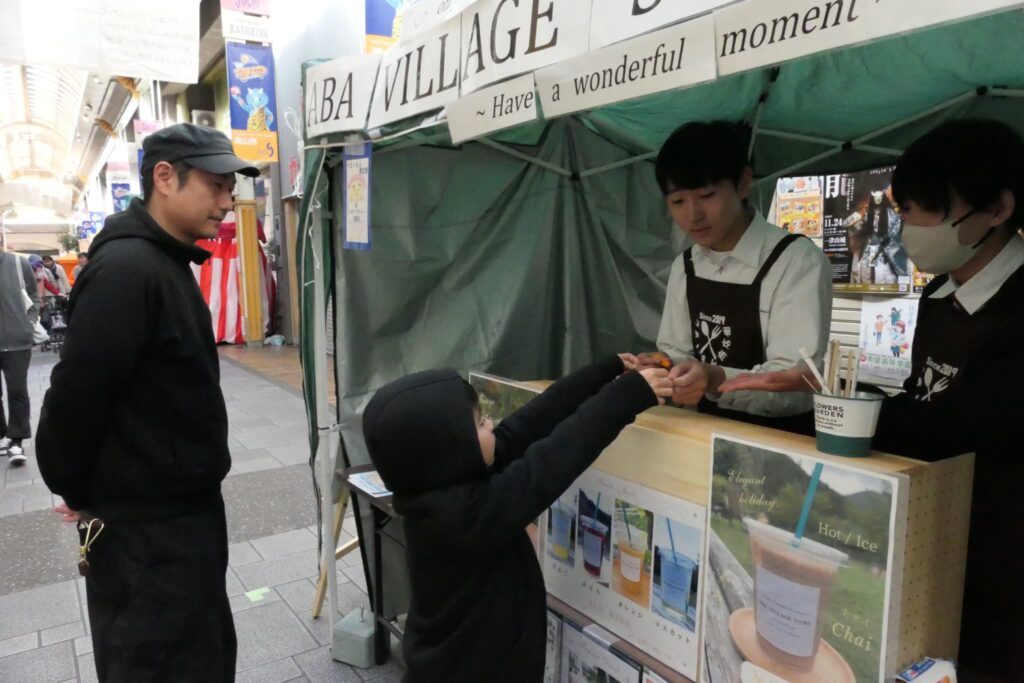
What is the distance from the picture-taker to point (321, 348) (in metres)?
2.86

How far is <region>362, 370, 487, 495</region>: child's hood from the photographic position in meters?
1.33

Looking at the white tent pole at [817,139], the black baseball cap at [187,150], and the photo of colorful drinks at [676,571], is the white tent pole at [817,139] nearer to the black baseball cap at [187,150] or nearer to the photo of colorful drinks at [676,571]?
the photo of colorful drinks at [676,571]

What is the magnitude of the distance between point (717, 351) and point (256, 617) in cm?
265

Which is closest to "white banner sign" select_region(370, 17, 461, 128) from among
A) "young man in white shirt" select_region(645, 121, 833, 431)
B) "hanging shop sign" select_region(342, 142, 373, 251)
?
"hanging shop sign" select_region(342, 142, 373, 251)

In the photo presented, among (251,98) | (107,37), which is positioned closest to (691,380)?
(107,37)

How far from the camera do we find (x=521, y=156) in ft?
10.1

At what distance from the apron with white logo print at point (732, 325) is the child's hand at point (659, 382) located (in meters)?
0.47

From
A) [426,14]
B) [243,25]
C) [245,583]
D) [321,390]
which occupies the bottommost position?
[245,583]

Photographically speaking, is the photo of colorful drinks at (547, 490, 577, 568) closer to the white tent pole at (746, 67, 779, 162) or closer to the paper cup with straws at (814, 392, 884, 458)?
the paper cup with straws at (814, 392, 884, 458)

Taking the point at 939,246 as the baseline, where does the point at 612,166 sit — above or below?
above

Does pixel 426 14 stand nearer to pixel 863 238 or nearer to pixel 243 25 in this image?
pixel 863 238

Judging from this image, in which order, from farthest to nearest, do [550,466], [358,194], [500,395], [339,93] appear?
[358,194], [339,93], [500,395], [550,466]

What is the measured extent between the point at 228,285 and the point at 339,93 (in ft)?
34.6

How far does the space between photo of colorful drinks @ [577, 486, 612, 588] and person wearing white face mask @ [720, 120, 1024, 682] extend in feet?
1.66
